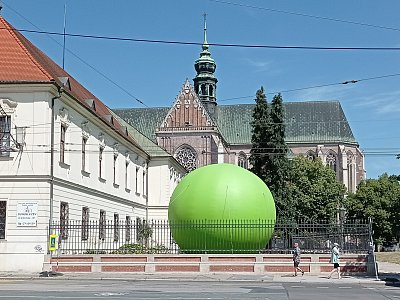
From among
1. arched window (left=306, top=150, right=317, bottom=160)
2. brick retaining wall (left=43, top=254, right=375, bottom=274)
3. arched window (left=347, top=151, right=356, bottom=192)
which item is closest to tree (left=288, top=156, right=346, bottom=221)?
arched window (left=347, top=151, right=356, bottom=192)

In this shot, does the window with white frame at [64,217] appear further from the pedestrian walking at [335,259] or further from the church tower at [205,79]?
the church tower at [205,79]

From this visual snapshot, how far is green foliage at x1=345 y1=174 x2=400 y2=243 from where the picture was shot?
74938mm

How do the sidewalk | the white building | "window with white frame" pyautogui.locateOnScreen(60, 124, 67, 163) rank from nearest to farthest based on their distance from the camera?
the sidewalk → the white building → "window with white frame" pyautogui.locateOnScreen(60, 124, 67, 163)

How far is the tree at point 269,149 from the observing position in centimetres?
5259

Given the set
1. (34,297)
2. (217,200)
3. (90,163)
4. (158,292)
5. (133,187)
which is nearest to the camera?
(34,297)

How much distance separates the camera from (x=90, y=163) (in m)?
36.6

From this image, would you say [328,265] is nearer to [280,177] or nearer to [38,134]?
[38,134]

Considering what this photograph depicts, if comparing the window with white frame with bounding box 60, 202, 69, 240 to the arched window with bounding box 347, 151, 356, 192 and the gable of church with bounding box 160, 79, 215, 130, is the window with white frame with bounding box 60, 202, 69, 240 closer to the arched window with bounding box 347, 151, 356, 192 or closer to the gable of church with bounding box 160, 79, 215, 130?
the gable of church with bounding box 160, 79, 215, 130

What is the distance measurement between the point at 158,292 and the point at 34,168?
13.9 metres

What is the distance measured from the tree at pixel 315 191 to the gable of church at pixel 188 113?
1437cm

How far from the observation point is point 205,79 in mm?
89875

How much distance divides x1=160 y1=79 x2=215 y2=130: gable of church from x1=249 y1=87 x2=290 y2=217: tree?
27849 mm

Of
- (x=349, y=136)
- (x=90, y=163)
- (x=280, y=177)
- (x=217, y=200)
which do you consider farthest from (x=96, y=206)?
(x=349, y=136)

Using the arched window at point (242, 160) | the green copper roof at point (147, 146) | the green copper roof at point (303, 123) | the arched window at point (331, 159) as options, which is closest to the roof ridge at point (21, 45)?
the green copper roof at point (147, 146)
